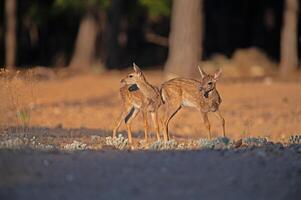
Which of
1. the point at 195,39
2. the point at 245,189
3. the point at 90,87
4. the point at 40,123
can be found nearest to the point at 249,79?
the point at 195,39

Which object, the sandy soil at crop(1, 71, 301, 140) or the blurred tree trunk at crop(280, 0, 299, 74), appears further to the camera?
the blurred tree trunk at crop(280, 0, 299, 74)

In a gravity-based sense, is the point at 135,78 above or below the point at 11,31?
below

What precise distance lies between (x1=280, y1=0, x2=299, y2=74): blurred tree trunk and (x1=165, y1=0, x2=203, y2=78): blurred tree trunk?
510 cm

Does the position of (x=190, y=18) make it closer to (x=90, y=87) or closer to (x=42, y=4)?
(x=90, y=87)

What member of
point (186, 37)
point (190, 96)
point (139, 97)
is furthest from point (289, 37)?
point (139, 97)

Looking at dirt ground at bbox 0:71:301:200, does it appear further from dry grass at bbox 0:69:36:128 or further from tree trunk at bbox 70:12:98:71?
tree trunk at bbox 70:12:98:71

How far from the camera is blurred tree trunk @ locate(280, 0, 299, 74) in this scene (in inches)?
1296

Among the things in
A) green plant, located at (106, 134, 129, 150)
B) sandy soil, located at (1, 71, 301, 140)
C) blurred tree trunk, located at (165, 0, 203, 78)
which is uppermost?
blurred tree trunk, located at (165, 0, 203, 78)

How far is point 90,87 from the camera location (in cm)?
3012

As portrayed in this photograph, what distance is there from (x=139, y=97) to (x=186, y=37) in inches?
599

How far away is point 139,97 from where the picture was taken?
46.3 feet

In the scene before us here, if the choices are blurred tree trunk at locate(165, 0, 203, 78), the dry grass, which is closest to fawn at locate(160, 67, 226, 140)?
the dry grass

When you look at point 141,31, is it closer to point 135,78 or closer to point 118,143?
point 135,78

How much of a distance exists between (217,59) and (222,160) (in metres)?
25.6
